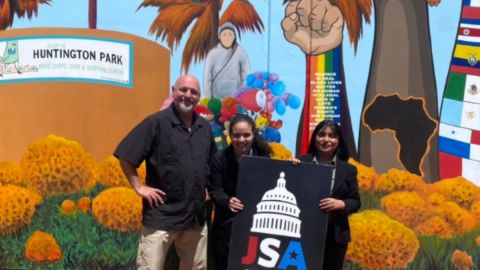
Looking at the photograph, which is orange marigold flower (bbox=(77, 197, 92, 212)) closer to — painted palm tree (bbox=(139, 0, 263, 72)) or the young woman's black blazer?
painted palm tree (bbox=(139, 0, 263, 72))

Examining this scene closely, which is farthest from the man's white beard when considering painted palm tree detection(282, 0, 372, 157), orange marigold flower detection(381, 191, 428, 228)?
orange marigold flower detection(381, 191, 428, 228)

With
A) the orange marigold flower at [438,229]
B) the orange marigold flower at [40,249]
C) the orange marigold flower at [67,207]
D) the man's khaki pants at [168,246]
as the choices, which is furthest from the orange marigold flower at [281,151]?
the orange marigold flower at [40,249]

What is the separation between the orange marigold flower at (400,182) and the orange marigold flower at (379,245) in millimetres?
283

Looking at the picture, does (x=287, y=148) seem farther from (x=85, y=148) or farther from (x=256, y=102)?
(x=85, y=148)

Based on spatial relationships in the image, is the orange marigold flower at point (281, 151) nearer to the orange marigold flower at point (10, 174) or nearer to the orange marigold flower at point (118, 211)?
the orange marigold flower at point (118, 211)

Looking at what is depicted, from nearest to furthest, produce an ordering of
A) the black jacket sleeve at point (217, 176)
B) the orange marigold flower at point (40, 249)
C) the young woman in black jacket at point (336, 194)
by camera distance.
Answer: the young woman in black jacket at point (336, 194) < the black jacket sleeve at point (217, 176) < the orange marigold flower at point (40, 249)

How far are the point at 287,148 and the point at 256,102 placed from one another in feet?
1.53

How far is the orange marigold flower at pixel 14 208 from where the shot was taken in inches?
172

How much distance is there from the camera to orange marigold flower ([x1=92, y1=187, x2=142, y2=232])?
4.43 m

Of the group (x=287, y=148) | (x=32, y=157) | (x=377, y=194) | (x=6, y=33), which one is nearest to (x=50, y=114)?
(x=32, y=157)

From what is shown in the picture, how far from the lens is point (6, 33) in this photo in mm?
4426

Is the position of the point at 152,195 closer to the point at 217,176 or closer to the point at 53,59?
the point at 217,176

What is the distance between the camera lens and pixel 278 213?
3.39 m

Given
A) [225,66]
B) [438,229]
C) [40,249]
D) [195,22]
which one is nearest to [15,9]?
[195,22]
